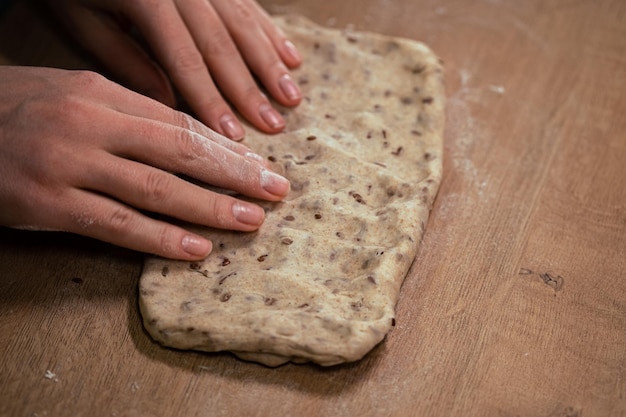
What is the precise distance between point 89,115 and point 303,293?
2.01 ft

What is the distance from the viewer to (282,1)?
237cm

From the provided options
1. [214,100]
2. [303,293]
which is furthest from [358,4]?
[303,293]

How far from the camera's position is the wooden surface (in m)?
1.47

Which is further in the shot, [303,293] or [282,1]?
[282,1]

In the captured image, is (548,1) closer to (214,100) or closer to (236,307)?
(214,100)

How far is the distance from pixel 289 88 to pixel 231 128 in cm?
21

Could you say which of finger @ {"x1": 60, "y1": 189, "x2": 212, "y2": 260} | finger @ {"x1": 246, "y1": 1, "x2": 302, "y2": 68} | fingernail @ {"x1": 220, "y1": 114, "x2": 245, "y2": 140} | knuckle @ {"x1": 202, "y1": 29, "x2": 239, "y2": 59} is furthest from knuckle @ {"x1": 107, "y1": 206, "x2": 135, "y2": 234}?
finger @ {"x1": 246, "y1": 1, "x2": 302, "y2": 68}

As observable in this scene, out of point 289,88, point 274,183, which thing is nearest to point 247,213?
point 274,183

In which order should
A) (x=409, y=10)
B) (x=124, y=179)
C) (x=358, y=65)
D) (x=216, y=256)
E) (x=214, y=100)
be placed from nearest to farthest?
1. (x=124, y=179)
2. (x=216, y=256)
3. (x=214, y=100)
4. (x=358, y=65)
5. (x=409, y=10)

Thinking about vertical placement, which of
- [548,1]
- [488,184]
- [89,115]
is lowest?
[488,184]

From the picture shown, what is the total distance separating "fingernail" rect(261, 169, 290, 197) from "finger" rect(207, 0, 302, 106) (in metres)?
0.34

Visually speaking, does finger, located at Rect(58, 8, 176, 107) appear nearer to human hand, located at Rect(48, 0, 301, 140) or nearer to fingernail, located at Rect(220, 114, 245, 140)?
human hand, located at Rect(48, 0, 301, 140)

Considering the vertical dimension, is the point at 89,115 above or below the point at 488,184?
above

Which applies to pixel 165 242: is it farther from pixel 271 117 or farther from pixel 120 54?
pixel 120 54
